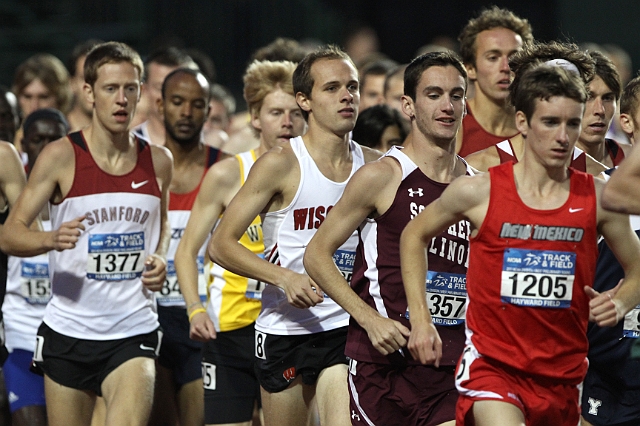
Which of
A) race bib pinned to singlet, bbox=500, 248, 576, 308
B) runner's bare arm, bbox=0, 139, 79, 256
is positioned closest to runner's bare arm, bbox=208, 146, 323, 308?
runner's bare arm, bbox=0, 139, 79, 256

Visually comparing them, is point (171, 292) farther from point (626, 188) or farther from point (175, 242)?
point (626, 188)

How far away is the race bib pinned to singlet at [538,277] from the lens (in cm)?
457

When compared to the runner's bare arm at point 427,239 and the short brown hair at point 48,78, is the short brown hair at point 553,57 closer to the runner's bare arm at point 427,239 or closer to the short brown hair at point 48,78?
the runner's bare arm at point 427,239

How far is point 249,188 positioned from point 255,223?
2.99 ft

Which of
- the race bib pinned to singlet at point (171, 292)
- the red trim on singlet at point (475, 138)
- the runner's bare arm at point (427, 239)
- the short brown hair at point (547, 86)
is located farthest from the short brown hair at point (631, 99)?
the race bib pinned to singlet at point (171, 292)

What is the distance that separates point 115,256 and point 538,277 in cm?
282

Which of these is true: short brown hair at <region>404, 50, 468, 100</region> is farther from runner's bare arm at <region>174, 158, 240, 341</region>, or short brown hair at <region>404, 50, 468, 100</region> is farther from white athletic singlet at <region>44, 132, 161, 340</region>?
white athletic singlet at <region>44, 132, 161, 340</region>

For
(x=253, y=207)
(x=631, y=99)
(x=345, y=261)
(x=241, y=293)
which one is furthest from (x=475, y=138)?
(x=253, y=207)

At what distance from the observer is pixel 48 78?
9648 mm

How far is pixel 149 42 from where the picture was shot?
16.1m

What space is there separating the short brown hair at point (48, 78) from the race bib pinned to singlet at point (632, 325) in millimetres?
5550

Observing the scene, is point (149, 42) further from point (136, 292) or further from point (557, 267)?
point (557, 267)

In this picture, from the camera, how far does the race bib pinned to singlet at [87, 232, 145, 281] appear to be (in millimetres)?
6473

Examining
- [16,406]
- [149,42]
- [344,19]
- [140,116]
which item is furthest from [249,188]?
[344,19]
